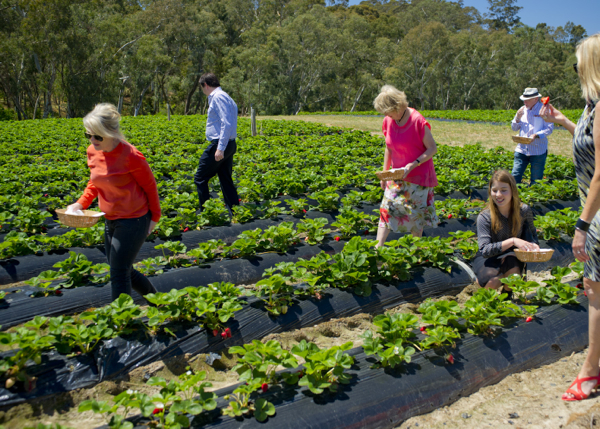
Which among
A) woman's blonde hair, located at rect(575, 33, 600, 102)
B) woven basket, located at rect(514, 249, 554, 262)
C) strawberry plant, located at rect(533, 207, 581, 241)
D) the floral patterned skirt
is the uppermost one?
woman's blonde hair, located at rect(575, 33, 600, 102)

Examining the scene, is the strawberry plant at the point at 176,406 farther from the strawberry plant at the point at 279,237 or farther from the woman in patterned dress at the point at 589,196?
the strawberry plant at the point at 279,237

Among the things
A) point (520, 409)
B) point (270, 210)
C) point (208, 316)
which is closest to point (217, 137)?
point (270, 210)

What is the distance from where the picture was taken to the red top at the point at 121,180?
2980 millimetres

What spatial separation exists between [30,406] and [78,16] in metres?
38.1

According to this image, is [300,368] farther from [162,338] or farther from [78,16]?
[78,16]

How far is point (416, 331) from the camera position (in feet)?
9.88

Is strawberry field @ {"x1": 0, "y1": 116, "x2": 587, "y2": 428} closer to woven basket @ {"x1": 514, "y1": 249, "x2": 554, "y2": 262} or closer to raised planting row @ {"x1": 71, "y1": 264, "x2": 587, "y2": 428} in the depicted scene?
raised planting row @ {"x1": 71, "y1": 264, "x2": 587, "y2": 428}

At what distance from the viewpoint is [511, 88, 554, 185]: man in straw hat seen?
6098 mm

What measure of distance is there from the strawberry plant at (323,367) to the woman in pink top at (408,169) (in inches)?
76.4

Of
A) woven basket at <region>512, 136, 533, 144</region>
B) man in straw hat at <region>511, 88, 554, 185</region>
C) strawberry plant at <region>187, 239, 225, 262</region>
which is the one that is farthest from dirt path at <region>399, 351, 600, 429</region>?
man in straw hat at <region>511, 88, 554, 185</region>

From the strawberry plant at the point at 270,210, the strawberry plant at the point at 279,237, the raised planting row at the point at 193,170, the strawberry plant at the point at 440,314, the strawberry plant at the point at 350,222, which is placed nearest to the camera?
the strawberry plant at the point at 440,314

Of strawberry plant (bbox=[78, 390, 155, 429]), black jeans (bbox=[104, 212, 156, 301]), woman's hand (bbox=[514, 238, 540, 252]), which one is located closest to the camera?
strawberry plant (bbox=[78, 390, 155, 429])

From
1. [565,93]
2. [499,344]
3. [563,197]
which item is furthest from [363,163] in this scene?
[565,93]

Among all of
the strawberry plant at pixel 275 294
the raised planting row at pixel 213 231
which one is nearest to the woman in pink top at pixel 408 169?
the raised planting row at pixel 213 231
